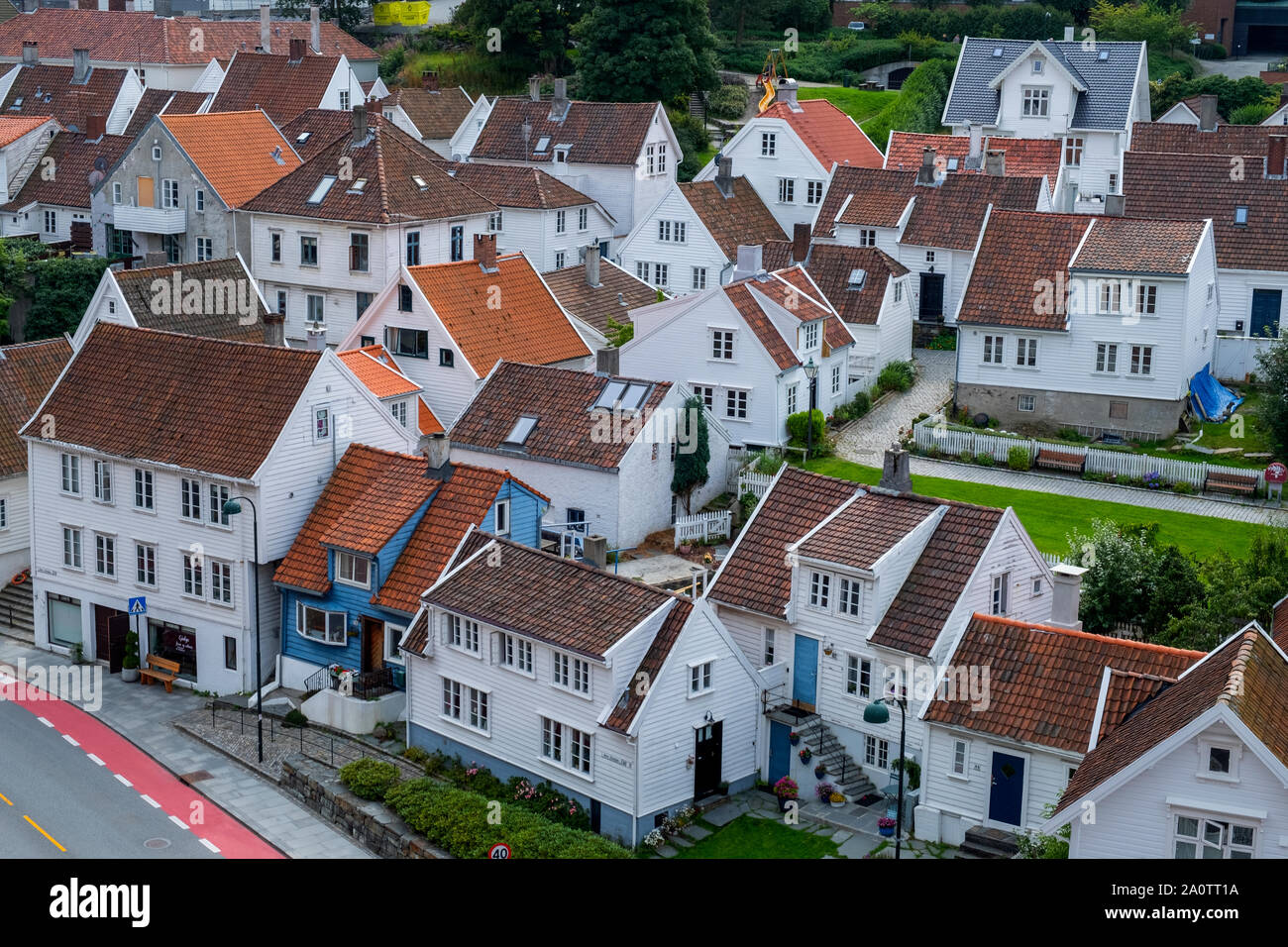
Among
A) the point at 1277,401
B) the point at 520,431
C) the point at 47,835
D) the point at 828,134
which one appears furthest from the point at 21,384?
the point at 828,134

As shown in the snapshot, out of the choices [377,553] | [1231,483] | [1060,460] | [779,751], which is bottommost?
[779,751]

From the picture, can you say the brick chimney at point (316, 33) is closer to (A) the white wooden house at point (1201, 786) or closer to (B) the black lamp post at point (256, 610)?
(B) the black lamp post at point (256, 610)

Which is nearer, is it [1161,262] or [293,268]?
[1161,262]

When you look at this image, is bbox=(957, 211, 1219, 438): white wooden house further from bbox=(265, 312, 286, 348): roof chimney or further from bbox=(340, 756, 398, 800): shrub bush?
bbox=(340, 756, 398, 800): shrub bush

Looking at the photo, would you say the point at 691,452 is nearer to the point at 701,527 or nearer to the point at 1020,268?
the point at 701,527
